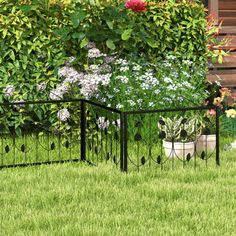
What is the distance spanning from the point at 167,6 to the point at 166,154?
8.42ft

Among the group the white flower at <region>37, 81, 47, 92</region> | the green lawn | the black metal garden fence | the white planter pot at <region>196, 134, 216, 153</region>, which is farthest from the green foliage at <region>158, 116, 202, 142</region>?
the white flower at <region>37, 81, 47, 92</region>

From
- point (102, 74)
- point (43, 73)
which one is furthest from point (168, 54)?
point (43, 73)

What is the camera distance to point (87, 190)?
7.32 metres

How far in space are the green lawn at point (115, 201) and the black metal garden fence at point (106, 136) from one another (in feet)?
1.07

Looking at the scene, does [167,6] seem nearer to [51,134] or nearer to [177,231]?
[51,134]

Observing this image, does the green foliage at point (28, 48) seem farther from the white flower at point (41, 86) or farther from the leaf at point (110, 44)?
the leaf at point (110, 44)

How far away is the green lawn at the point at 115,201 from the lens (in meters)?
6.15

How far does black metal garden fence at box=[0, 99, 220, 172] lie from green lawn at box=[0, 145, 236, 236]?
33cm

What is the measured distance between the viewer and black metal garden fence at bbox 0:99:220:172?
27.7 ft

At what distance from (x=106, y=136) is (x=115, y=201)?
65.4 inches

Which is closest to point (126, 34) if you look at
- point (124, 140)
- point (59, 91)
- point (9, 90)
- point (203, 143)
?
point (59, 91)

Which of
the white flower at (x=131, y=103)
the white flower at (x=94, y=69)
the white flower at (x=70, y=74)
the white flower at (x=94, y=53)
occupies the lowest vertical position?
the white flower at (x=131, y=103)

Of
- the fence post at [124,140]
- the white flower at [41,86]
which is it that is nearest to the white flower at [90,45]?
the white flower at [41,86]

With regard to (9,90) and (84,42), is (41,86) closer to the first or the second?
(9,90)
